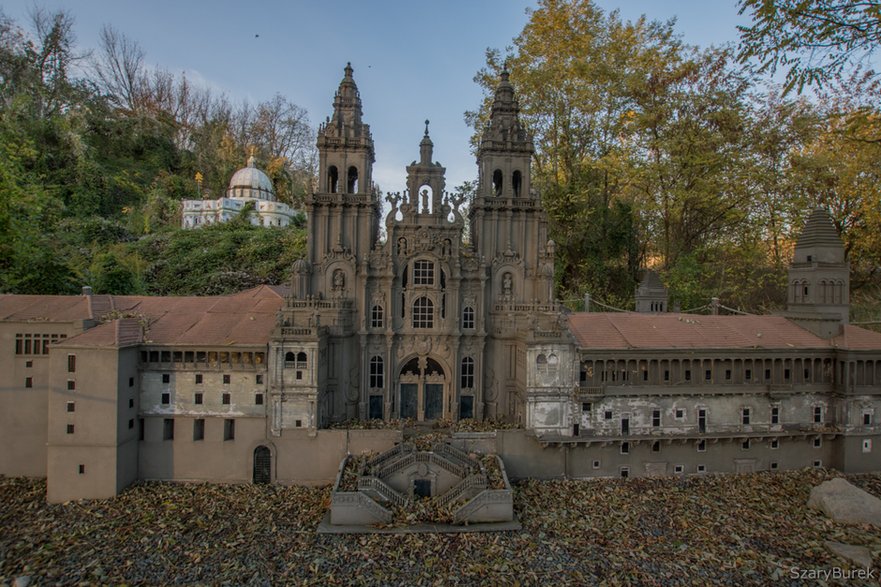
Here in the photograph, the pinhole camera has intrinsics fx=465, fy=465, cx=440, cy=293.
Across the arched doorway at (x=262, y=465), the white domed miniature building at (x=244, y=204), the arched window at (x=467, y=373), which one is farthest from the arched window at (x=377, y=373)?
the white domed miniature building at (x=244, y=204)

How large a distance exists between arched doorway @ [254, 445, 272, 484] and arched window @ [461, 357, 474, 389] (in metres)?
12.9

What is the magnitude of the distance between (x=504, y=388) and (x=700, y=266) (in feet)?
70.4

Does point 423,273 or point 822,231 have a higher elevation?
point 822,231

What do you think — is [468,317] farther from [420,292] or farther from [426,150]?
[426,150]

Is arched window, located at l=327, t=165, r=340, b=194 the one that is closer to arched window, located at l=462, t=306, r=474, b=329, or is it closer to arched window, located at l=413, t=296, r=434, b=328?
arched window, located at l=413, t=296, r=434, b=328

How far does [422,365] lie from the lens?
31062 millimetres

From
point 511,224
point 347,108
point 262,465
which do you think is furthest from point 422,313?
point 347,108

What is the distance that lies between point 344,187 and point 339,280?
21.3 feet

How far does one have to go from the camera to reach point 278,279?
51125 mm

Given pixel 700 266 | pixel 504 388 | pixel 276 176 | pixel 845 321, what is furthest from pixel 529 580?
pixel 276 176

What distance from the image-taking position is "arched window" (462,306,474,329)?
1236 inches

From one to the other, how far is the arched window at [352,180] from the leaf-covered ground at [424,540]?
66.1ft

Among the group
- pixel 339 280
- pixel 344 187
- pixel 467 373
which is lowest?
pixel 467 373

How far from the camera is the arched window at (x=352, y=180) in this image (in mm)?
32875
